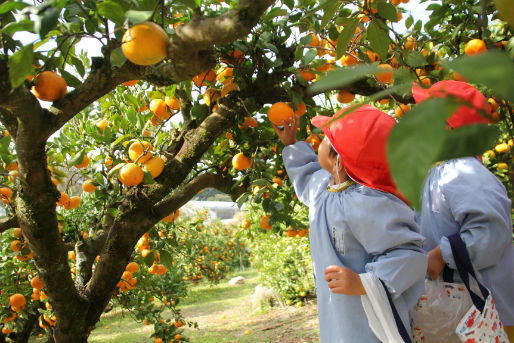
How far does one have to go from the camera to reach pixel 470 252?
1.32 metres

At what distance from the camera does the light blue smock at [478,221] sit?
1304 millimetres

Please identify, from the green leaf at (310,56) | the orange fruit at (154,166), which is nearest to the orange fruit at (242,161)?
the orange fruit at (154,166)

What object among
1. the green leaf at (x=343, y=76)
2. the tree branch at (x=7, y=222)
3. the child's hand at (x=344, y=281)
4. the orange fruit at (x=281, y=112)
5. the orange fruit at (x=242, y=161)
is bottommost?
the child's hand at (x=344, y=281)

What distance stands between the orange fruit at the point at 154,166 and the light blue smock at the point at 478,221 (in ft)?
3.55

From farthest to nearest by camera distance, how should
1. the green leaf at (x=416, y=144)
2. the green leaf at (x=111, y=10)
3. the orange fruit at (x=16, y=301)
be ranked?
the orange fruit at (x=16, y=301) < the green leaf at (x=111, y=10) < the green leaf at (x=416, y=144)

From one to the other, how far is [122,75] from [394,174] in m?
1.09

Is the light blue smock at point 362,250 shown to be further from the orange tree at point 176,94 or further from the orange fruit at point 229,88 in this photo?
the orange fruit at point 229,88

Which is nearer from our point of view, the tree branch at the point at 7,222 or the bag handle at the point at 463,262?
the bag handle at the point at 463,262

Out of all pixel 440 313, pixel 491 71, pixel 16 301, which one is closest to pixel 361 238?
pixel 440 313

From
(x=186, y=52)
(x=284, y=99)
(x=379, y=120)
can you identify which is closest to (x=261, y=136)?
(x=284, y=99)

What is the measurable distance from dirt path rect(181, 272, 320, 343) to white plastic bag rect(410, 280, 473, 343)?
3.32m

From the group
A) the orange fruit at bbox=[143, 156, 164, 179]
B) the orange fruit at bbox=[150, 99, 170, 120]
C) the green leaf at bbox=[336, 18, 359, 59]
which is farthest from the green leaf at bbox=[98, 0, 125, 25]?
the orange fruit at bbox=[150, 99, 170, 120]

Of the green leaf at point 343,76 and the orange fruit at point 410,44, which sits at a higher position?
the orange fruit at point 410,44

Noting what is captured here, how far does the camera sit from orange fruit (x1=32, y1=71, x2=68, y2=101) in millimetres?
1138
